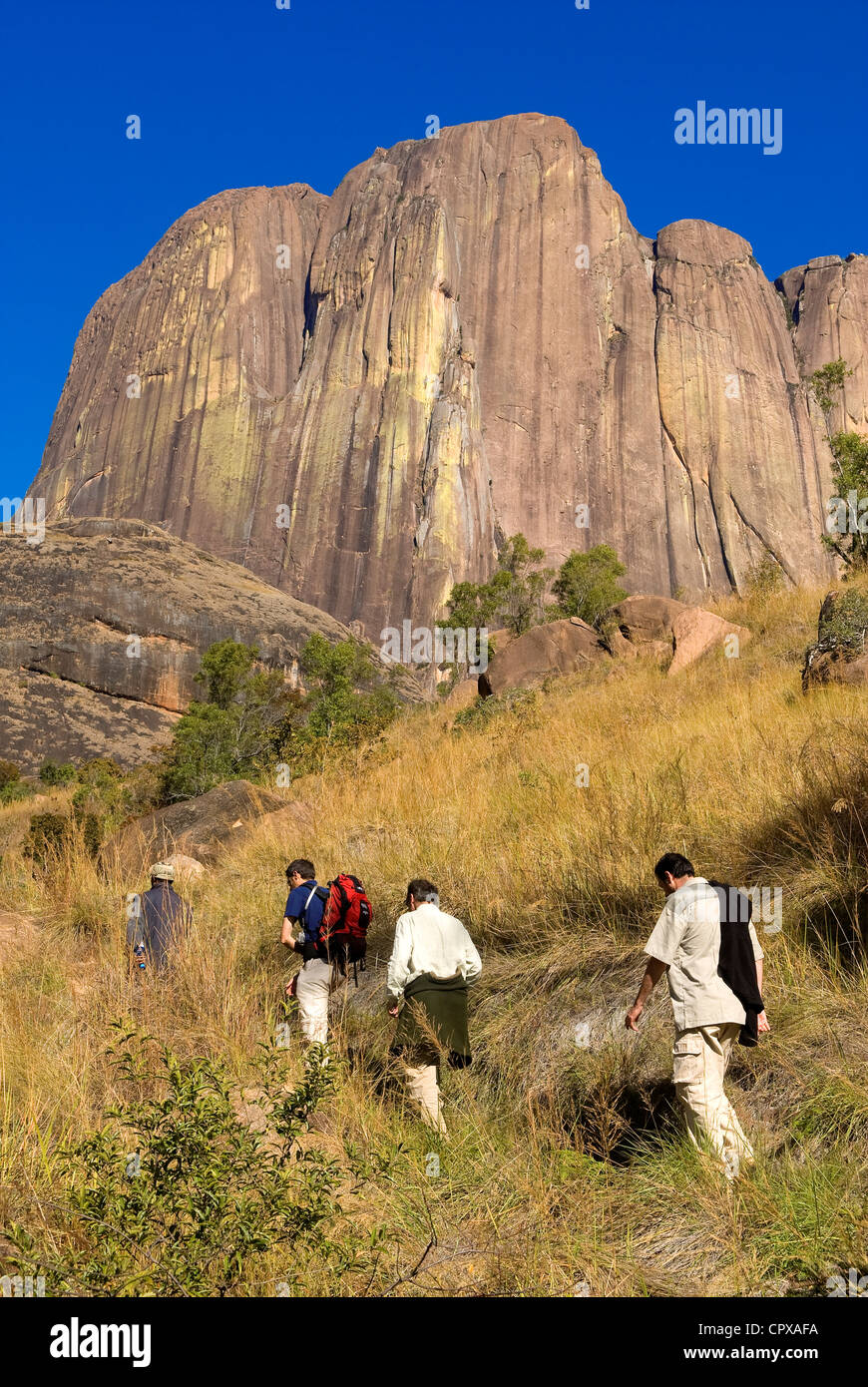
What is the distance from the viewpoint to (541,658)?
1947cm

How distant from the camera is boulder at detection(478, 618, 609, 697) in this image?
1911 centimetres

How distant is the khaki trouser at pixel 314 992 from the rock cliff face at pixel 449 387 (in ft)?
235

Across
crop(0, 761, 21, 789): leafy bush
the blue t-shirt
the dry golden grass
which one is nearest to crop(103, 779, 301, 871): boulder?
the dry golden grass

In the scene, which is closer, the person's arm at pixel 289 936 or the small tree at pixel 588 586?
the person's arm at pixel 289 936

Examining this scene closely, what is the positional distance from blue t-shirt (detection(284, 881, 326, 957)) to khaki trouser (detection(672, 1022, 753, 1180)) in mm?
2760

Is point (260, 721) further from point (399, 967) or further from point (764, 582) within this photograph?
point (399, 967)

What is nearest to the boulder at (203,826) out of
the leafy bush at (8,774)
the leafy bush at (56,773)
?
the leafy bush at (56,773)

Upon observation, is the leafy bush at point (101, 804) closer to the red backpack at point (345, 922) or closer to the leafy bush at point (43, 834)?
the leafy bush at point (43, 834)

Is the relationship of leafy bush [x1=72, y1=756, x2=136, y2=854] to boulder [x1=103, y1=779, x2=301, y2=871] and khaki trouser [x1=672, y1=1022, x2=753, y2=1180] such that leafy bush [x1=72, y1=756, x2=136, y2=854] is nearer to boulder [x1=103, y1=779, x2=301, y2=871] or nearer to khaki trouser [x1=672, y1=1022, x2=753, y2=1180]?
boulder [x1=103, y1=779, x2=301, y2=871]

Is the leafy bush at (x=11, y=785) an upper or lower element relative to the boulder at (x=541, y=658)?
lower

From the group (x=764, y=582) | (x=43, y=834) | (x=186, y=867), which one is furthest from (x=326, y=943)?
(x=764, y=582)

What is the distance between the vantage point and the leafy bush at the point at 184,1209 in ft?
9.46

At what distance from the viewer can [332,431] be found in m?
82.6
